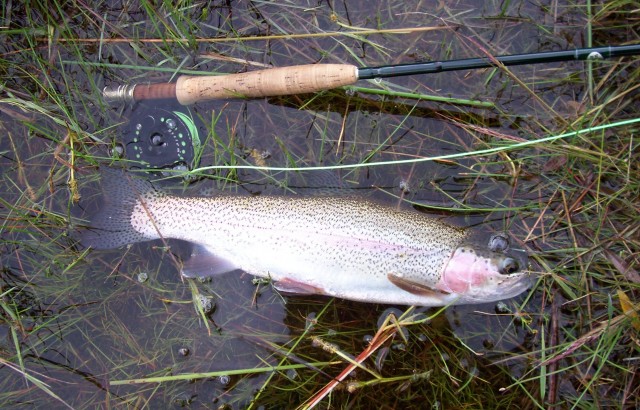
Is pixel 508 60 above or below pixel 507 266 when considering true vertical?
above

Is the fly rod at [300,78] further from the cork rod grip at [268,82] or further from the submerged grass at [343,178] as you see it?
the submerged grass at [343,178]

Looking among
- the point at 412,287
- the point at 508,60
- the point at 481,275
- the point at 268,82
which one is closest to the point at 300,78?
the point at 268,82

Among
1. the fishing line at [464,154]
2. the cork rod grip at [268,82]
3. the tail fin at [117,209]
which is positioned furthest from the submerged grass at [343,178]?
the cork rod grip at [268,82]

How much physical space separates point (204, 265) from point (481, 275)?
138cm

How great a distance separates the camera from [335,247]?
2.40m

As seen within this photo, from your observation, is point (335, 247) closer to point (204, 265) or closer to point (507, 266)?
point (204, 265)

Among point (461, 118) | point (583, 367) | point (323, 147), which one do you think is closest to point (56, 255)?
point (323, 147)

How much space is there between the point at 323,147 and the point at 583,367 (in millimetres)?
1791

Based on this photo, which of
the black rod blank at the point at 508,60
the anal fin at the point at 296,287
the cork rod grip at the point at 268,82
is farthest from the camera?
the anal fin at the point at 296,287

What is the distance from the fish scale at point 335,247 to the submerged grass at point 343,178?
231 millimetres

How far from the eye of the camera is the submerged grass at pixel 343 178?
254cm

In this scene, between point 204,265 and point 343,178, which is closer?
point 204,265

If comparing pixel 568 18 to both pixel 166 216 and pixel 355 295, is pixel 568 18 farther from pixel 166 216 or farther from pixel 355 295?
pixel 166 216

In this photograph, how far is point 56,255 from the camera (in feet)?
9.10
